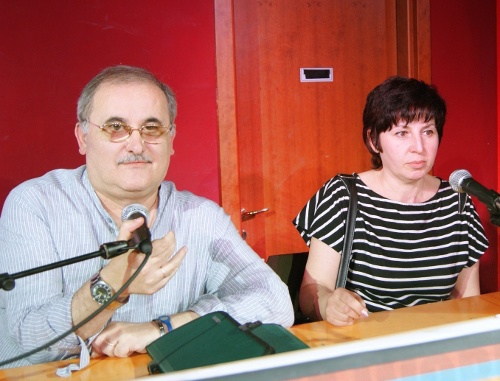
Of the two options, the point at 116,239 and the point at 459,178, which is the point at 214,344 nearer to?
the point at 116,239

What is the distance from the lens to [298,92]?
353 cm

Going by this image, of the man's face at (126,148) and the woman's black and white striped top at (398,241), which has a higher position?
the man's face at (126,148)

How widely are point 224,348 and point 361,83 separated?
269cm

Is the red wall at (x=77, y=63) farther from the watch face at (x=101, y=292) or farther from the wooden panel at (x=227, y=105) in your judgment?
the watch face at (x=101, y=292)

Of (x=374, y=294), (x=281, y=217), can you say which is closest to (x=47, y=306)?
(x=374, y=294)

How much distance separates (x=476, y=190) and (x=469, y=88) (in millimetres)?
2500

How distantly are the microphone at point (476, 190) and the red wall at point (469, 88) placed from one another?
7.21 feet

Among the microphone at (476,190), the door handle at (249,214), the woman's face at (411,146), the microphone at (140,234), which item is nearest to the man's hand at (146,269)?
the microphone at (140,234)

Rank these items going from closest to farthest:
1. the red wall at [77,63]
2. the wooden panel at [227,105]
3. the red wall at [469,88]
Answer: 1. the red wall at [77,63]
2. the wooden panel at [227,105]
3. the red wall at [469,88]

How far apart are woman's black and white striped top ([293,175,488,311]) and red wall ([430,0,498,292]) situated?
59.1 inches

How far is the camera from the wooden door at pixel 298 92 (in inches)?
133

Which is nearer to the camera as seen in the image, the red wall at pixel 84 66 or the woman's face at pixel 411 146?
the woman's face at pixel 411 146

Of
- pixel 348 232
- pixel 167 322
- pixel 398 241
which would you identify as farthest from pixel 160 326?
pixel 398 241

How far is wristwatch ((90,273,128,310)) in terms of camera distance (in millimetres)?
1453
